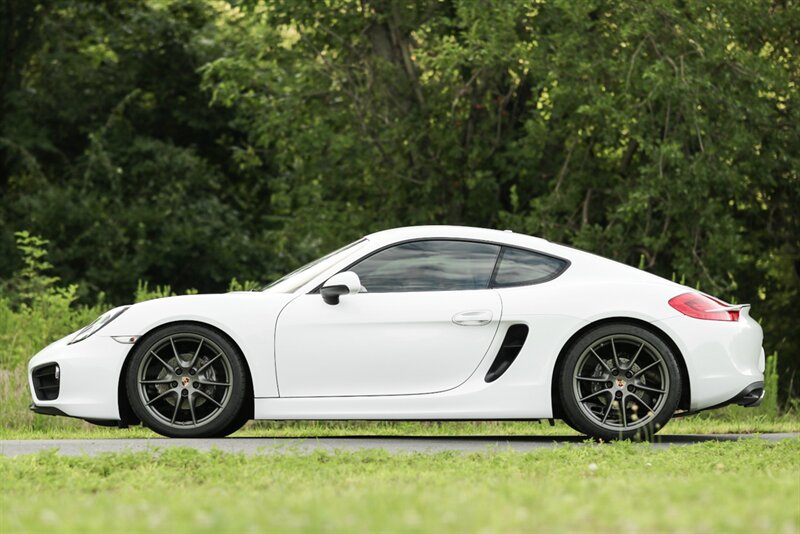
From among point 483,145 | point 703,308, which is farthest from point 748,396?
point 483,145

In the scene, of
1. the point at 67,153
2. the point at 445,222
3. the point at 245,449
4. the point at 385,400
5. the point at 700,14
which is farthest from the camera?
the point at 67,153

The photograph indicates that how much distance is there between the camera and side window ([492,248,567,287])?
918 centimetres

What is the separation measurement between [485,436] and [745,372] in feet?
6.92

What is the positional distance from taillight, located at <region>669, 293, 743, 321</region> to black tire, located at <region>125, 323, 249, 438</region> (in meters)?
2.94

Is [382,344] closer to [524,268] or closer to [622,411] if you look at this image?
[524,268]

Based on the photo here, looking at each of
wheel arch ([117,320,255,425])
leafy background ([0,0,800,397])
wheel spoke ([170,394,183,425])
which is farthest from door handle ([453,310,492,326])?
leafy background ([0,0,800,397])

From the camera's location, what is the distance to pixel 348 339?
8.91 m

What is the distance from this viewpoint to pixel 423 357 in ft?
29.2

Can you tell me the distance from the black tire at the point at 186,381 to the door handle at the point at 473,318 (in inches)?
57.9

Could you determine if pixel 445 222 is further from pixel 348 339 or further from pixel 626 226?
pixel 348 339

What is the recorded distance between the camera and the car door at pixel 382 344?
29.2 feet

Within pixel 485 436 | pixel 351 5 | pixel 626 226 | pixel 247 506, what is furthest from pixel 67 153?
pixel 247 506

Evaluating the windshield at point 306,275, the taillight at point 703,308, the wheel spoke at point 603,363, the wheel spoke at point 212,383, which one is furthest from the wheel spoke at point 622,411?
the wheel spoke at point 212,383

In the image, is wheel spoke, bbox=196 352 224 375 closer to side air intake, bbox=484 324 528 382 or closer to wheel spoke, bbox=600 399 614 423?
side air intake, bbox=484 324 528 382
